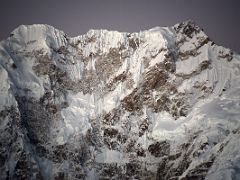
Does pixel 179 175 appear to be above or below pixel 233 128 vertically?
below

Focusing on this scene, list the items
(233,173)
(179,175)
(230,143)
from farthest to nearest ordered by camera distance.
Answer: (179,175) → (230,143) → (233,173)

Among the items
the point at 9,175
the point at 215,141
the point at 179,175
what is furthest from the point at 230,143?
the point at 9,175

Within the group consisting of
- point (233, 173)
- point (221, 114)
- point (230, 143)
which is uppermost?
point (221, 114)

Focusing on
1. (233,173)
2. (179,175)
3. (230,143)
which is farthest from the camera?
(179,175)

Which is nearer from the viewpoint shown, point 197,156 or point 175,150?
point 197,156

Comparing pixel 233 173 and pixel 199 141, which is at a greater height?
pixel 199 141

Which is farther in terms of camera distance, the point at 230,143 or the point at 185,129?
the point at 185,129

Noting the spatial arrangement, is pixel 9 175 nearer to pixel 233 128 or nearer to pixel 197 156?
pixel 197 156

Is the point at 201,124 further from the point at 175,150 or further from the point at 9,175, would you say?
the point at 9,175

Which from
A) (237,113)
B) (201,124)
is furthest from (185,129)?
(237,113)
